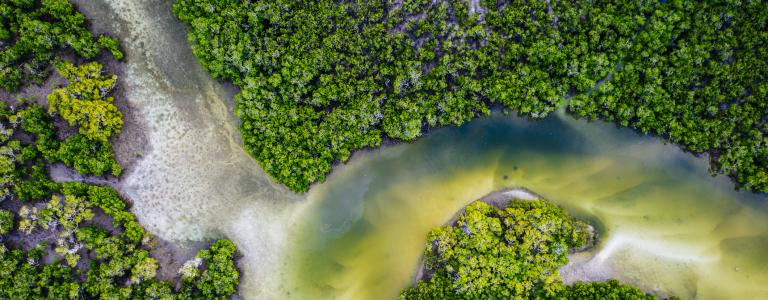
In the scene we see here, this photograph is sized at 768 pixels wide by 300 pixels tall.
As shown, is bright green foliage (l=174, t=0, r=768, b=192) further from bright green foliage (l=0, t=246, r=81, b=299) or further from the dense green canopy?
bright green foliage (l=0, t=246, r=81, b=299)

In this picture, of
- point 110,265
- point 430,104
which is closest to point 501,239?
point 430,104

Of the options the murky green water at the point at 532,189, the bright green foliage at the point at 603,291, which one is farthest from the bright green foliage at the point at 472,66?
the bright green foliage at the point at 603,291

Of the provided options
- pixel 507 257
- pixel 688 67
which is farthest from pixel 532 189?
pixel 688 67

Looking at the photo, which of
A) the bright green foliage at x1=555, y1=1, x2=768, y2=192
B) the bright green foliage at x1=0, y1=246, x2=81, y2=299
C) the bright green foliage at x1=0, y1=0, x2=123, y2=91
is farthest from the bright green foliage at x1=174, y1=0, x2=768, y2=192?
the bright green foliage at x1=0, y1=246, x2=81, y2=299

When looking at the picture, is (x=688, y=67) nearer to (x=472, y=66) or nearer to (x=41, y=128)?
(x=472, y=66)

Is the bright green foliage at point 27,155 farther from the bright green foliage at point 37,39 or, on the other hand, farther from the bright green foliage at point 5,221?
the bright green foliage at point 37,39

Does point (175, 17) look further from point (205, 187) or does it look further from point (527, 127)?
point (527, 127)

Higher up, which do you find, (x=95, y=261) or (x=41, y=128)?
(x=41, y=128)
